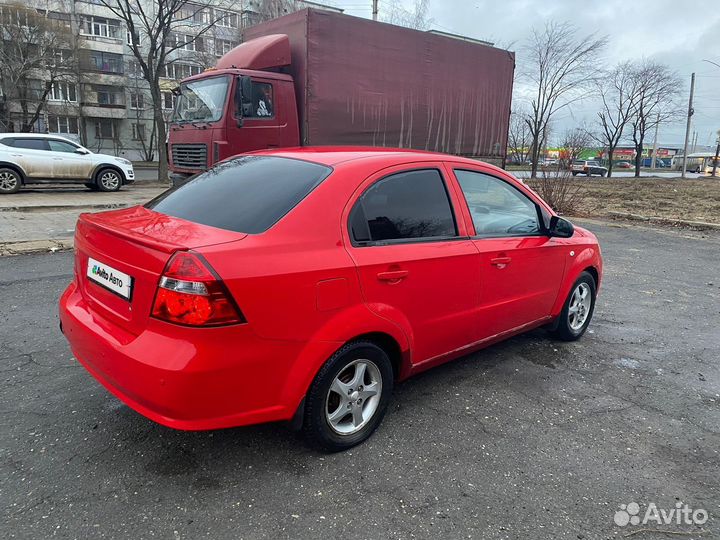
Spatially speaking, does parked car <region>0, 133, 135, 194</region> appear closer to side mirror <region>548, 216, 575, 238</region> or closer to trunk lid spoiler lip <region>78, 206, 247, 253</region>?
trunk lid spoiler lip <region>78, 206, 247, 253</region>

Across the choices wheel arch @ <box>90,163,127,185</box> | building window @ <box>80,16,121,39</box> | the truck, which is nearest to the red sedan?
the truck

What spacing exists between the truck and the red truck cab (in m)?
0.02

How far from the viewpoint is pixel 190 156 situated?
9.77 m

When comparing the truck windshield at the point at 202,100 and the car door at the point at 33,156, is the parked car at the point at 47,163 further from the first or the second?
the truck windshield at the point at 202,100

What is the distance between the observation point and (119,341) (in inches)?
94.7

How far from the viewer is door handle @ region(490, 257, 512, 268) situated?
3.42m

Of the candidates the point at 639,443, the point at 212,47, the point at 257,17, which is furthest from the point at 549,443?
the point at 212,47

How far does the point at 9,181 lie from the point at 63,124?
138ft

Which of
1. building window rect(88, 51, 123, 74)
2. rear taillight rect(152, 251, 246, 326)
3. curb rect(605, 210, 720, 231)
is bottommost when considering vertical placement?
curb rect(605, 210, 720, 231)

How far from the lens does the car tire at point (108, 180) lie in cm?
1515

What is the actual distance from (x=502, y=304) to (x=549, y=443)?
101 cm

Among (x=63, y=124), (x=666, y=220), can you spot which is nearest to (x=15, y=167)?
(x=666, y=220)

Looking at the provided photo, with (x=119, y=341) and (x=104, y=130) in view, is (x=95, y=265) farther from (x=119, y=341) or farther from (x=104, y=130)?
(x=104, y=130)

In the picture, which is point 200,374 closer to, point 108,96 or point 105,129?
point 108,96
